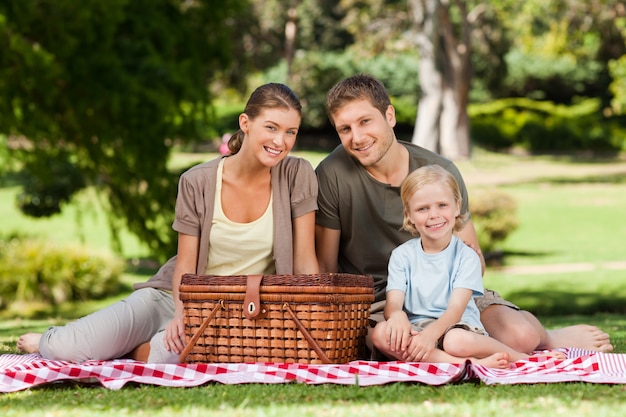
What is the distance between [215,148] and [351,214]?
96.3 ft

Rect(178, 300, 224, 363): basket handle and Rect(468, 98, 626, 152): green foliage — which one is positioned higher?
Rect(468, 98, 626, 152): green foliage

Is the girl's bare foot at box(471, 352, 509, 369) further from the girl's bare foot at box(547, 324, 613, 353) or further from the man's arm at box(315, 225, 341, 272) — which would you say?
the man's arm at box(315, 225, 341, 272)

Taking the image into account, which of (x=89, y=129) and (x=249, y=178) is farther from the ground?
(x=89, y=129)

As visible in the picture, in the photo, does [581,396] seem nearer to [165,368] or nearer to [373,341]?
[373,341]

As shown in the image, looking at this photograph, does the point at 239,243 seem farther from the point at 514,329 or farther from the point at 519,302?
the point at 519,302

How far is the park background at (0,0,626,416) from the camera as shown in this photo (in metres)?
8.20

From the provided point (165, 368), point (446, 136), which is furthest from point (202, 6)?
point (446, 136)

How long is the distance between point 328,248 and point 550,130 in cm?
3234

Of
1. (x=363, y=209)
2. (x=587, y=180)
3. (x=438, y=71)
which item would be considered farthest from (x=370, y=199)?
(x=587, y=180)

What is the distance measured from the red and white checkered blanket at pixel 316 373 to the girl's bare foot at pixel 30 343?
2.32 ft

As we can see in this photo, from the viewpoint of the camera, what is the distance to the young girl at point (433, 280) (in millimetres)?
4348

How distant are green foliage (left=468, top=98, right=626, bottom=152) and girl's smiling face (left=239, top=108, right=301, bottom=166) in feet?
105

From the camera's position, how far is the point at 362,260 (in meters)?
5.08

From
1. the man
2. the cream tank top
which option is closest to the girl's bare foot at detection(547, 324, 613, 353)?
the man
